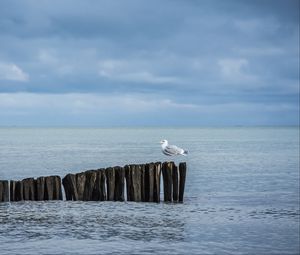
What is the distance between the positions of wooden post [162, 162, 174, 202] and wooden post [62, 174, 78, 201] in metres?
3.42

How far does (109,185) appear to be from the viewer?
22.8m

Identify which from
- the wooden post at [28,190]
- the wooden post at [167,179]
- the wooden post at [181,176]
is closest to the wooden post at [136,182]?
the wooden post at [167,179]

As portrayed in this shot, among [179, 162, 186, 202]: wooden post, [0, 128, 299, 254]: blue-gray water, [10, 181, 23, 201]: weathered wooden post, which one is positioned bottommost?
[0, 128, 299, 254]: blue-gray water

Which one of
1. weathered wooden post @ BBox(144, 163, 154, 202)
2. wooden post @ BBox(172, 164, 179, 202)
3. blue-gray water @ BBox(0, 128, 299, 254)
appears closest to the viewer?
blue-gray water @ BBox(0, 128, 299, 254)

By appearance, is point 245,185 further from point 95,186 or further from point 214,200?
point 95,186

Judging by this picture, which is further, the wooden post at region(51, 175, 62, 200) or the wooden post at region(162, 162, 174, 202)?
the wooden post at region(51, 175, 62, 200)

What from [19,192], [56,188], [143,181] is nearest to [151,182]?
[143,181]

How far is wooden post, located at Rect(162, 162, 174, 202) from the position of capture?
73.5 feet

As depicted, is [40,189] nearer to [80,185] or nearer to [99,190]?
[80,185]

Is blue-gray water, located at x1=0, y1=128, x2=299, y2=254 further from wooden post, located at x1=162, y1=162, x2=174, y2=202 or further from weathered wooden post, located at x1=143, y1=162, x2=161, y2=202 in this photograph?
wooden post, located at x1=162, y1=162, x2=174, y2=202

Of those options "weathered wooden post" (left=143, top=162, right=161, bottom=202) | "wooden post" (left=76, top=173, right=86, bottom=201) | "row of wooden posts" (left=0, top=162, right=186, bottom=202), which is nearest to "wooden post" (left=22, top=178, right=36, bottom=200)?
"row of wooden posts" (left=0, top=162, right=186, bottom=202)

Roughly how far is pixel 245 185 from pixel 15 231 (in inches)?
732

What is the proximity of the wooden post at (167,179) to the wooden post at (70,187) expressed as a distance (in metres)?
3.42

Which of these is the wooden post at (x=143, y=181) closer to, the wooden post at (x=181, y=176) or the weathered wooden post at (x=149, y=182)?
the weathered wooden post at (x=149, y=182)
